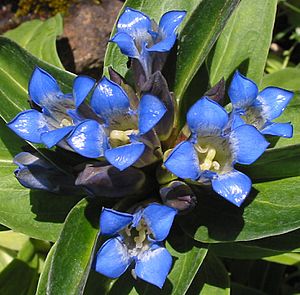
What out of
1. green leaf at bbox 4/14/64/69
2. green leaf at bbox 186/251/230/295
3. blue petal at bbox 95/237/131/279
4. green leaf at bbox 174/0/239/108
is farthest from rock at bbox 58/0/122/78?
blue petal at bbox 95/237/131/279

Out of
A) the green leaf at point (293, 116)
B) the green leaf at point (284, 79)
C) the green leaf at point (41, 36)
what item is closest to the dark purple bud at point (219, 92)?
the green leaf at point (293, 116)

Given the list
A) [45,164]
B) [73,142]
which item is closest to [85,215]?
[45,164]

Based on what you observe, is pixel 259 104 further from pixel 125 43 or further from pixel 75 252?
pixel 75 252

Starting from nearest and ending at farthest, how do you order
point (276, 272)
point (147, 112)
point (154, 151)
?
point (147, 112) < point (154, 151) < point (276, 272)

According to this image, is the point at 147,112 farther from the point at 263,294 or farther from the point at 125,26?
the point at 263,294

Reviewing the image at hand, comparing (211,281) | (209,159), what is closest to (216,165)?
(209,159)

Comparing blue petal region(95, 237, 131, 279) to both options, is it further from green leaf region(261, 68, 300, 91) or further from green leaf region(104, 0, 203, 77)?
green leaf region(261, 68, 300, 91)
